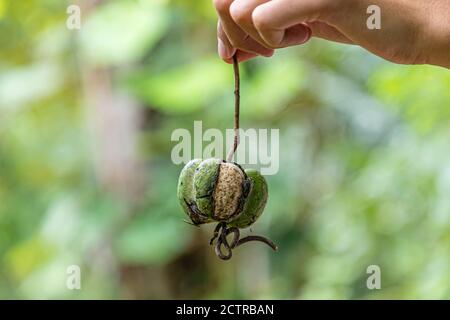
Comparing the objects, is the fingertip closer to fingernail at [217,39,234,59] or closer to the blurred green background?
fingernail at [217,39,234,59]

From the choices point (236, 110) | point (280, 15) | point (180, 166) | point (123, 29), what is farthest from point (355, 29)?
point (180, 166)

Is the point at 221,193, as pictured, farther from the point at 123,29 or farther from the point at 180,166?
the point at 180,166

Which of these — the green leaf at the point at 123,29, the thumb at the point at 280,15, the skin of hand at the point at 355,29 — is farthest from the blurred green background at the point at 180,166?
the thumb at the point at 280,15

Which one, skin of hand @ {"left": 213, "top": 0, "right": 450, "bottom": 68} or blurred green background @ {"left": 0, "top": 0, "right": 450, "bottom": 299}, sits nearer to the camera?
skin of hand @ {"left": 213, "top": 0, "right": 450, "bottom": 68}

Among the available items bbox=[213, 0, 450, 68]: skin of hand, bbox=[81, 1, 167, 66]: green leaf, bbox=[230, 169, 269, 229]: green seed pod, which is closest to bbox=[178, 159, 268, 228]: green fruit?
bbox=[230, 169, 269, 229]: green seed pod
